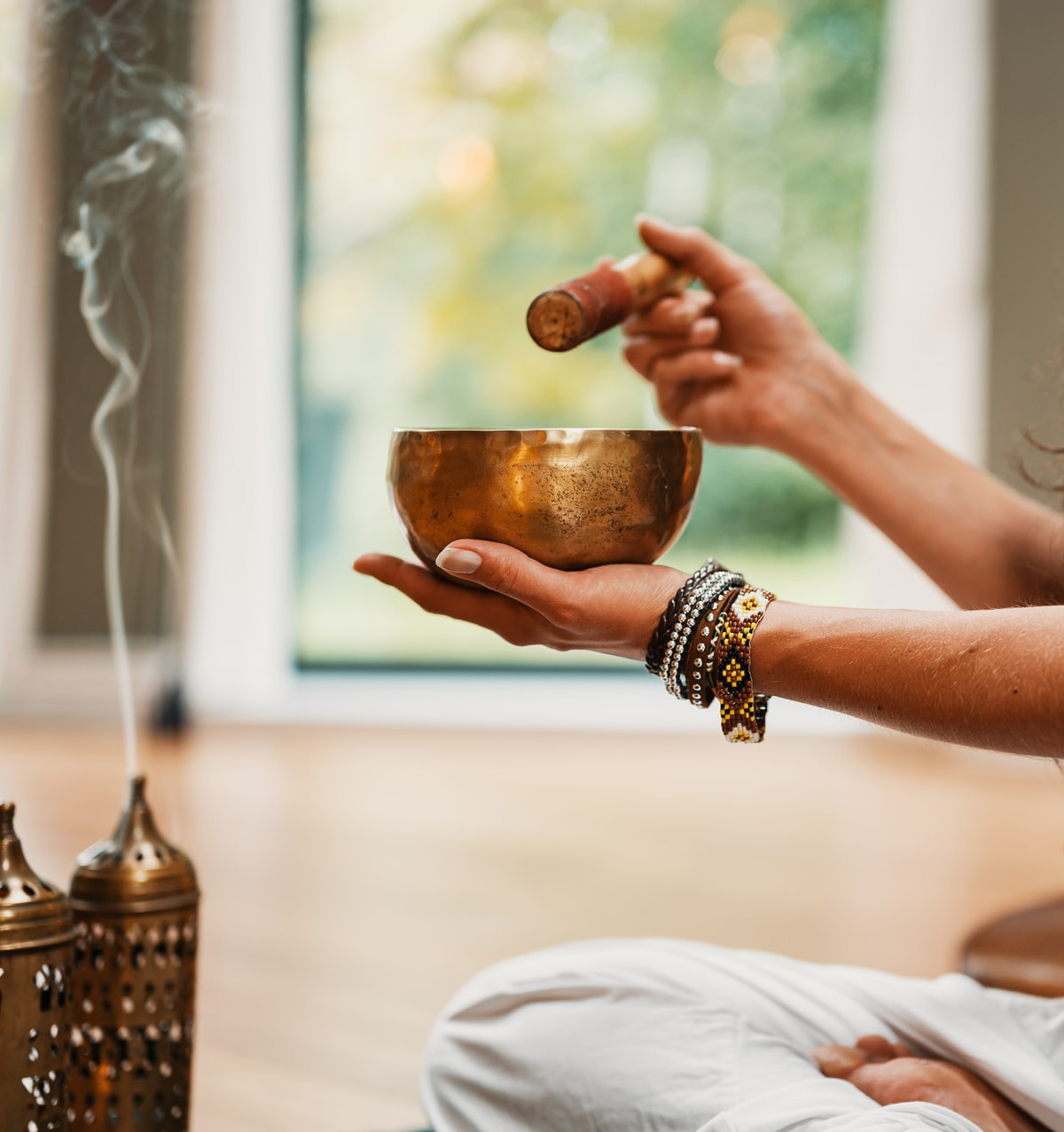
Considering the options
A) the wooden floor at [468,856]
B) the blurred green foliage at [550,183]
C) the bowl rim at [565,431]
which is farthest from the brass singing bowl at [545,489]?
the blurred green foliage at [550,183]

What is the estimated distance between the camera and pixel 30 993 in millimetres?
1034

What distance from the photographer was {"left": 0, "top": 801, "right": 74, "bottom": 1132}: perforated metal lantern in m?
1.02

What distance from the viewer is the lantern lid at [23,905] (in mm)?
1027

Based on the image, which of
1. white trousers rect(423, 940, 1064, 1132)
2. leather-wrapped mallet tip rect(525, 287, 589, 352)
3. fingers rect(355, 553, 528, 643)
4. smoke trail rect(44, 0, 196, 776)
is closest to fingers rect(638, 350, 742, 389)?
leather-wrapped mallet tip rect(525, 287, 589, 352)

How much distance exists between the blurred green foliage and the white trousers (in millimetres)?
3317

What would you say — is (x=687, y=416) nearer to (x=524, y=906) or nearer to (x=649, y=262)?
(x=649, y=262)

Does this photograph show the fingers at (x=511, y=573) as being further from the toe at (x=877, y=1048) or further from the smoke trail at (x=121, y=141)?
the smoke trail at (x=121, y=141)

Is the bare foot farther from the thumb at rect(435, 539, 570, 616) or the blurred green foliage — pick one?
the blurred green foliage

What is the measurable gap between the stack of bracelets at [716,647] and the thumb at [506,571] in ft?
0.26

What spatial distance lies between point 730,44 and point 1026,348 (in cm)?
134

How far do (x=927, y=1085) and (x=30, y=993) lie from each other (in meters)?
0.65

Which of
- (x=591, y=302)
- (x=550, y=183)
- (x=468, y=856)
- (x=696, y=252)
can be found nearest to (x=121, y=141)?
(x=550, y=183)

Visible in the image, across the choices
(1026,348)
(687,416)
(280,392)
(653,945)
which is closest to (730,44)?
(1026,348)

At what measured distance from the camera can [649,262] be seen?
4.47ft
